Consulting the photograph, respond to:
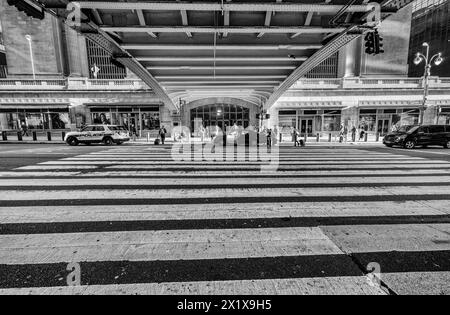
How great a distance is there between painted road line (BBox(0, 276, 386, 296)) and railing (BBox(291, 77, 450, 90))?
88.8 ft

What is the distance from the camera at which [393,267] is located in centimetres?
253

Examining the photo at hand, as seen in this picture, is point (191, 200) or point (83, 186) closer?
point (191, 200)

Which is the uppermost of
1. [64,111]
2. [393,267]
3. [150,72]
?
[150,72]

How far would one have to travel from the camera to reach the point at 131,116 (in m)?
27.3

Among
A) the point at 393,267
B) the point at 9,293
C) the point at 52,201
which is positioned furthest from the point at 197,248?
the point at 52,201

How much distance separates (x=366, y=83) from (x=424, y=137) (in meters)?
14.7

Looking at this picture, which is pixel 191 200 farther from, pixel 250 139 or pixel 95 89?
pixel 95 89

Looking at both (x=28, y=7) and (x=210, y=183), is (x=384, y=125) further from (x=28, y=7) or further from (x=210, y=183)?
(x=28, y=7)

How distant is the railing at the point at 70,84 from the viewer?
2644 centimetres

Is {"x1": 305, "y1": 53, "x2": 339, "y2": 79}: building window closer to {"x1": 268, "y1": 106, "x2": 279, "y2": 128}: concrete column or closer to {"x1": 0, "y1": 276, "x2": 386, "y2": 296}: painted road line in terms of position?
{"x1": 268, "y1": 106, "x2": 279, "y2": 128}: concrete column

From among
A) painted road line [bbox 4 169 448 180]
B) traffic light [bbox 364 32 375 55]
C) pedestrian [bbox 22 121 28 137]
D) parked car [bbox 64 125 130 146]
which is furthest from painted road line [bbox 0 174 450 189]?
pedestrian [bbox 22 121 28 137]

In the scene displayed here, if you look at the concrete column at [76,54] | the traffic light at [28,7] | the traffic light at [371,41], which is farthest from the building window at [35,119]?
the traffic light at [371,41]

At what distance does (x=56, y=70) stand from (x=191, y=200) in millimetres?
36665

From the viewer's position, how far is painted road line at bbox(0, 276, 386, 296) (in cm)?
215
